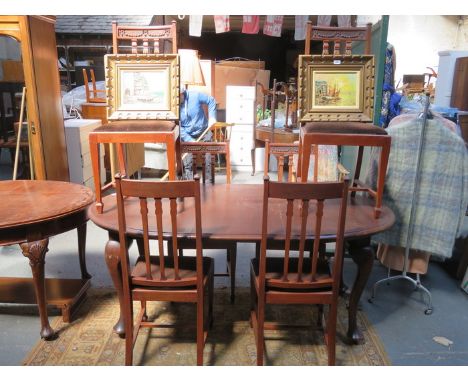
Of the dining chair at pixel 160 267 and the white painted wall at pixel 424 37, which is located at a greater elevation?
the white painted wall at pixel 424 37

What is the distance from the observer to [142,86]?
2244 mm

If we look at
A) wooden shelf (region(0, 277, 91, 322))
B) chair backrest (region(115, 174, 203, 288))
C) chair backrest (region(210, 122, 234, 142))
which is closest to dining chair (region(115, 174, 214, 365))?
chair backrest (region(115, 174, 203, 288))

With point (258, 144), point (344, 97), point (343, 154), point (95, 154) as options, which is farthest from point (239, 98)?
point (95, 154)

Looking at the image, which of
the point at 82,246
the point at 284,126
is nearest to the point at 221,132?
the point at 284,126

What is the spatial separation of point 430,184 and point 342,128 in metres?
0.75

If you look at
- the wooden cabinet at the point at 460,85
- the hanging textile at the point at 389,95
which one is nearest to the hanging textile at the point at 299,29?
the wooden cabinet at the point at 460,85

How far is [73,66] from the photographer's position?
24.1 ft

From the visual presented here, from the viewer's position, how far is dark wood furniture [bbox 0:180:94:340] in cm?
191

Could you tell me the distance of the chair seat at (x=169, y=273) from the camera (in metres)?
1.77

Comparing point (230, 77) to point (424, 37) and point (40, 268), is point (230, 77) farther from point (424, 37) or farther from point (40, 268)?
point (40, 268)

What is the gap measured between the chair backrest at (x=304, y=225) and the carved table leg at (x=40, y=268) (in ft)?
3.68

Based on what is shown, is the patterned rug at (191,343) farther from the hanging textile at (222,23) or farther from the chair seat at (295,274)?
the hanging textile at (222,23)

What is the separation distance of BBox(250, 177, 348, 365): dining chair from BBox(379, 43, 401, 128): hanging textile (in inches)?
68.3

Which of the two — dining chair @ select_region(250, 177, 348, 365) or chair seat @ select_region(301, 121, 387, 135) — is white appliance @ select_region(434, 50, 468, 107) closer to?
chair seat @ select_region(301, 121, 387, 135)
